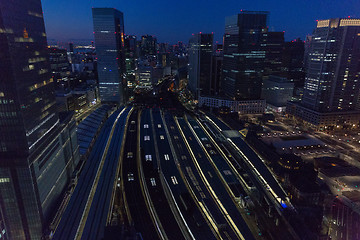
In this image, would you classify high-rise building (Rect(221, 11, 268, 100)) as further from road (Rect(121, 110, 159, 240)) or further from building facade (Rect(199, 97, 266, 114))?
road (Rect(121, 110, 159, 240))

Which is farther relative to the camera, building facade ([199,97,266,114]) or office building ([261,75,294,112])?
office building ([261,75,294,112])

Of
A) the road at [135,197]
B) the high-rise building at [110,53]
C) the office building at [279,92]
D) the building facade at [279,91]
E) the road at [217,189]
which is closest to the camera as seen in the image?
the road at [135,197]

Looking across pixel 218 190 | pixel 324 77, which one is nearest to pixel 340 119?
pixel 324 77

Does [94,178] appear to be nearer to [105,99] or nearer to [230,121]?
[230,121]

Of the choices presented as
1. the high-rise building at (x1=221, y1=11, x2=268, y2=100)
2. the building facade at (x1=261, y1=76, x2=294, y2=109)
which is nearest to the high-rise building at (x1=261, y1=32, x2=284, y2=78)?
the building facade at (x1=261, y1=76, x2=294, y2=109)

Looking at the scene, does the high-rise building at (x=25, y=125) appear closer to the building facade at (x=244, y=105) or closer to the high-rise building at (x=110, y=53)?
the high-rise building at (x=110, y=53)

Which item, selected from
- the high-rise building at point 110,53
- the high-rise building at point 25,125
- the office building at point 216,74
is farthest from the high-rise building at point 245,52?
the high-rise building at point 25,125

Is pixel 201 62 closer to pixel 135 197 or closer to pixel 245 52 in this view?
pixel 245 52

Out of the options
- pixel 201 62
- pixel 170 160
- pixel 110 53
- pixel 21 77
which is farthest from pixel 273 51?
pixel 21 77
